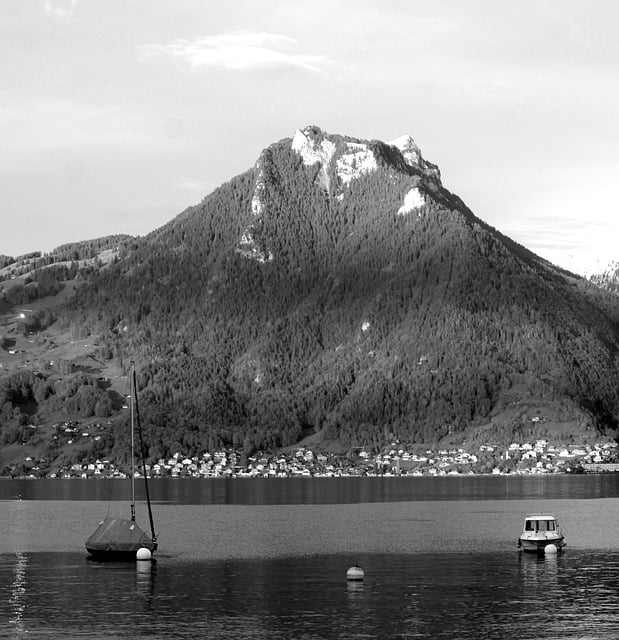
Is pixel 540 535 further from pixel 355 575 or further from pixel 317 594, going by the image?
pixel 317 594

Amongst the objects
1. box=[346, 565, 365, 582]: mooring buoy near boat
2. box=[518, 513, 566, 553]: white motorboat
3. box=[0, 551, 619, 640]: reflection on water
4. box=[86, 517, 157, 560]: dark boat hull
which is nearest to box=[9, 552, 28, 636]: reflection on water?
box=[0, 551, 619, 640]: reflection on water

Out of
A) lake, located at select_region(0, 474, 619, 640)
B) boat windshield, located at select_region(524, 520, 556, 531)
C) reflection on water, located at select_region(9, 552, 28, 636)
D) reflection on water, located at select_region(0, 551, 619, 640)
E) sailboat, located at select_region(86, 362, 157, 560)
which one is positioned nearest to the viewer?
reflection on water, located at select_region(0, 551, 619, 640)

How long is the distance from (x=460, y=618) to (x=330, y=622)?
10.9 metres

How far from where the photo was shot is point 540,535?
570 feet

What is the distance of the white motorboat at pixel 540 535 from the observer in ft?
568

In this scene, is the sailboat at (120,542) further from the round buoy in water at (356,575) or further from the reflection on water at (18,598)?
the round buoy in water at (356,575)

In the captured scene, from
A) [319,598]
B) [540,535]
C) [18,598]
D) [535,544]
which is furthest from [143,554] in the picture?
[540,535]

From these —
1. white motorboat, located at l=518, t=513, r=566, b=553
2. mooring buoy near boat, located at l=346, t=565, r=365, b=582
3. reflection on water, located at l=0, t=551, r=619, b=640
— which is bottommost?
reflection on water, located at l=0, t=551, r=619, b=640

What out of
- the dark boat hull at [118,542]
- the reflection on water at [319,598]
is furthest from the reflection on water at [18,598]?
the dark boat hull at [118,542]

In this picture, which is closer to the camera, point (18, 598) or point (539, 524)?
point (18, 598)

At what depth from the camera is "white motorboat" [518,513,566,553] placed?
173 m

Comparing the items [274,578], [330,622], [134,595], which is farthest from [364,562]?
[330,622]

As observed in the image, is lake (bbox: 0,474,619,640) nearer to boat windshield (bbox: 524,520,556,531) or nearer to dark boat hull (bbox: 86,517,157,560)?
dark boat hull (bbox: 86,517,157,560)

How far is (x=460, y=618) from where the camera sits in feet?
391
